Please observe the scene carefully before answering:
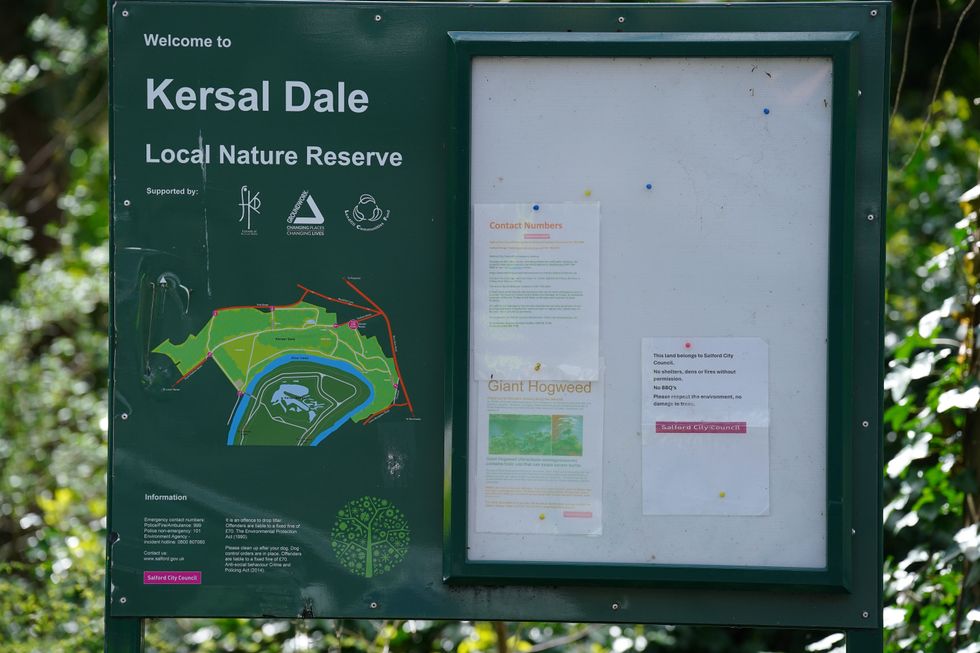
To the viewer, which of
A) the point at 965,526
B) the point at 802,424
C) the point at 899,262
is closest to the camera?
the point at 802,424

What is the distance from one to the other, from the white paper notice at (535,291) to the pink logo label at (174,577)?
0.86m

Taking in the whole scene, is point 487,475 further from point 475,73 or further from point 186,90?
point 186,90

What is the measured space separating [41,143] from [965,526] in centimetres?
768

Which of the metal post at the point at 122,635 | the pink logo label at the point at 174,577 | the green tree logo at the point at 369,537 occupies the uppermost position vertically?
the green tree logo at the point at 369,537

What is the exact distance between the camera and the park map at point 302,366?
270cm

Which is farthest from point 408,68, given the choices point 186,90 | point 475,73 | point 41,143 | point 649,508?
point 41,143

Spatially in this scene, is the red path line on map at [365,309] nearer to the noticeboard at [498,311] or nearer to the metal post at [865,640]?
the noticeboard at [498,311]

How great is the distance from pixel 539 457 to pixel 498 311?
37cm

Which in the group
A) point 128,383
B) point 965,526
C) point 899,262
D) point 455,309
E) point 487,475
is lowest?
point 965,526

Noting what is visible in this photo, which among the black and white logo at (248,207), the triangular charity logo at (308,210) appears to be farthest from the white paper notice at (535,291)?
the black and white logo at (248,207)

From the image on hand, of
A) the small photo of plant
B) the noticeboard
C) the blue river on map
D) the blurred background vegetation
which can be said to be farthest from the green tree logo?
the blurred background vegetation

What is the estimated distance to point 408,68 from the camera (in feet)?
8.87

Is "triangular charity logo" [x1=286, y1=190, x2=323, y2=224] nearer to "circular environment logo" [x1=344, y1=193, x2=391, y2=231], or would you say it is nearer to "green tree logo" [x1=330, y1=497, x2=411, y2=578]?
"circular environment logo" [x1=344, y1=193, x2=391, y2=231]

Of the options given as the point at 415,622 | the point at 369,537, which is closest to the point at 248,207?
the point at 369,537
